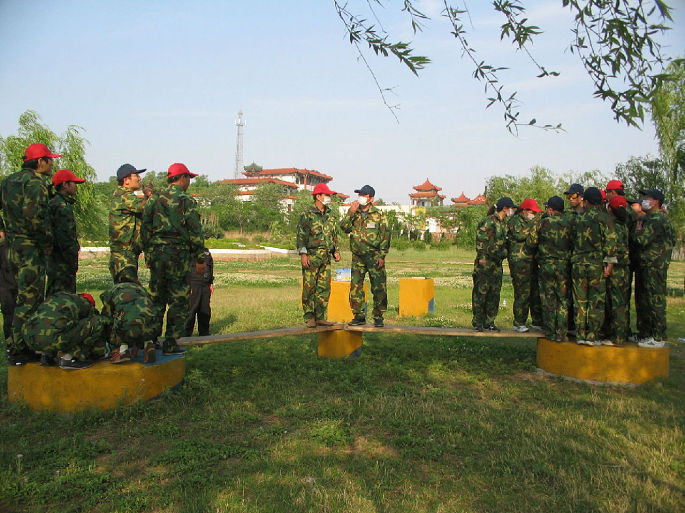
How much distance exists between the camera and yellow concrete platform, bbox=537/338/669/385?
6988 millimetres

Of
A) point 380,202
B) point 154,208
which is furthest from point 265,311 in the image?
point 380,202

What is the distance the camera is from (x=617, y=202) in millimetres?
7613

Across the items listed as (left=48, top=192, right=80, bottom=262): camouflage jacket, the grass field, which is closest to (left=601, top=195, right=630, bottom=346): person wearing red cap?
the grass field

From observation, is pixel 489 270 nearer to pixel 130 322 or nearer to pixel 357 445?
pixel 357 445

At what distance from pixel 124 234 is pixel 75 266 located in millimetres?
725

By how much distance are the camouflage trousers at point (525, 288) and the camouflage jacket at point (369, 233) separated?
2.12 m

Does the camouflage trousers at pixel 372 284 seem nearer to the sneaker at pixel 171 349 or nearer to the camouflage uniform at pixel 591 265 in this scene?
the camouflage uniform at pixel 591 265

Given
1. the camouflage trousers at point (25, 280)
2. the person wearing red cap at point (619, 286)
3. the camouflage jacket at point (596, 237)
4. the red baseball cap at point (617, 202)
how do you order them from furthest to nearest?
the red baseball cap at point (617, 202)
the person wearing red cap at point (619, 286)
the camouflage jacket at point (596, 237)
the camouflage trousers at point (25, 280)

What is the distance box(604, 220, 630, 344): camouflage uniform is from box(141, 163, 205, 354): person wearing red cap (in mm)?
5545

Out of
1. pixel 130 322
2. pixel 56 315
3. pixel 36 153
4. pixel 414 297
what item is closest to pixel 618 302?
pixel 414 297

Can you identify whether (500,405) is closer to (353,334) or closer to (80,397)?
(353,334)

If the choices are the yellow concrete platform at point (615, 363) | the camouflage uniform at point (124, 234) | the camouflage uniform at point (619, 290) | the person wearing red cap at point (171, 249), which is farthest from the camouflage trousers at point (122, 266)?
the camouflage uniform at point (619, 290)

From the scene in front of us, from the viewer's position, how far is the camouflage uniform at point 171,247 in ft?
21.1

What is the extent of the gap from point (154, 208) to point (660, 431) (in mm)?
5960
